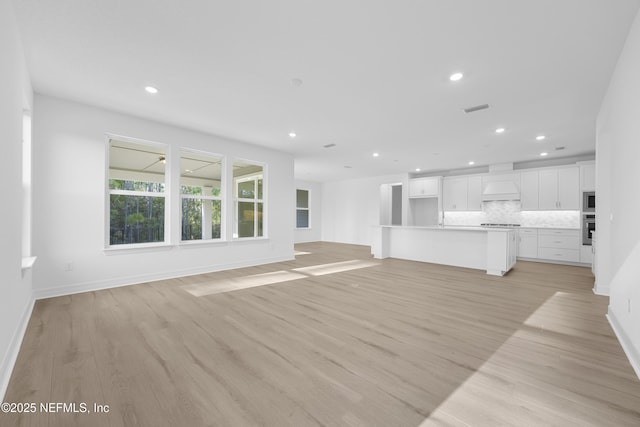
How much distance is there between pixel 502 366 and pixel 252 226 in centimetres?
553

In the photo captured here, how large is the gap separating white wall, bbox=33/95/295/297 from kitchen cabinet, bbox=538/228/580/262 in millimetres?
8550

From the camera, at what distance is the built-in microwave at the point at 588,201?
6262 millimetres

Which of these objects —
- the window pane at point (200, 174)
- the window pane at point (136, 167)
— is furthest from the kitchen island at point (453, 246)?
the window pane at point (136, 167)

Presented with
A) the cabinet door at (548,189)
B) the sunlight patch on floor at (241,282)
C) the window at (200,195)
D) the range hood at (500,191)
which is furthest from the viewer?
the range hood at (500,191)

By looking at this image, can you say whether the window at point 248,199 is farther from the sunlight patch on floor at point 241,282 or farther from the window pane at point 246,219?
the sunlight patch on floor at point 241,282

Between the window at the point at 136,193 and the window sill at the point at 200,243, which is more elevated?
the window at the point at 136,193

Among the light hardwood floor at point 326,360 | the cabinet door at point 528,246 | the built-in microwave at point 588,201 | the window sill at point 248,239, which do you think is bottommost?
the light hardwood floor at point 326,360

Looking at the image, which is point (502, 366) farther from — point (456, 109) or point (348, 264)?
point (348, 264)

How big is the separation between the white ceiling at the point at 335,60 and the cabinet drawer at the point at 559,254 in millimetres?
3309

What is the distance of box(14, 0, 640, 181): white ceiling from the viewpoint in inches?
87.1

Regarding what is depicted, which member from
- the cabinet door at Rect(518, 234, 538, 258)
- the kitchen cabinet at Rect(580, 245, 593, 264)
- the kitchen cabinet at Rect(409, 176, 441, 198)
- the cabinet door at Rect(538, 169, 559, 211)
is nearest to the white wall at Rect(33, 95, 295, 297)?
the kitchen cabinet at Rect(409, 176, 441, 198)

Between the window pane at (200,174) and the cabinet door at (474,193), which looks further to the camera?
the cabinet door at (474,193)

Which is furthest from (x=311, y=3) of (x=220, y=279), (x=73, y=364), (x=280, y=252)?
(x=280, y=252)

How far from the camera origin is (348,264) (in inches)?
261
